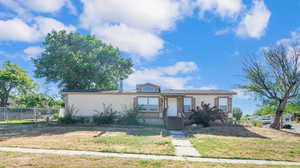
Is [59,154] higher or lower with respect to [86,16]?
lower

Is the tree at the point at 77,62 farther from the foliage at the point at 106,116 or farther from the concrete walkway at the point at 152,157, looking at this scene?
the concrete walkway at the point at 152,157

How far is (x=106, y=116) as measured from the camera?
16656 mm

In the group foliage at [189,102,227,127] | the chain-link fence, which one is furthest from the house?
the chain-link fence

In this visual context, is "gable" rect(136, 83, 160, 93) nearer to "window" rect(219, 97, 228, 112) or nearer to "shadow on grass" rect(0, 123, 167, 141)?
"shadow on grass" rect(0, 123, 167, 141)

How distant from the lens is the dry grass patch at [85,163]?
5250 mm

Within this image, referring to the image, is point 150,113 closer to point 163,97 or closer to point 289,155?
point 163,97

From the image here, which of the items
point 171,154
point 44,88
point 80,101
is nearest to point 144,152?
point 171,154

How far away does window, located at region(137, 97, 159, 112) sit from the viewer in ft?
59.4

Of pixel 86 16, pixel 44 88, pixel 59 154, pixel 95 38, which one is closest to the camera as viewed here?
pixel 59 154

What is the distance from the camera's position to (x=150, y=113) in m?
18.0

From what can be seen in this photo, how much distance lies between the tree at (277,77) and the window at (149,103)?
376 inches

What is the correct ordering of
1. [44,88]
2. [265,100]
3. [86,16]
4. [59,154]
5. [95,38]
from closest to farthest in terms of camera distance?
[59,154], [86,16], [265,100], [95,38], [44,88]

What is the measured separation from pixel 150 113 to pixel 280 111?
12144 mm

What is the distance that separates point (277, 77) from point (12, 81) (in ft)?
129
